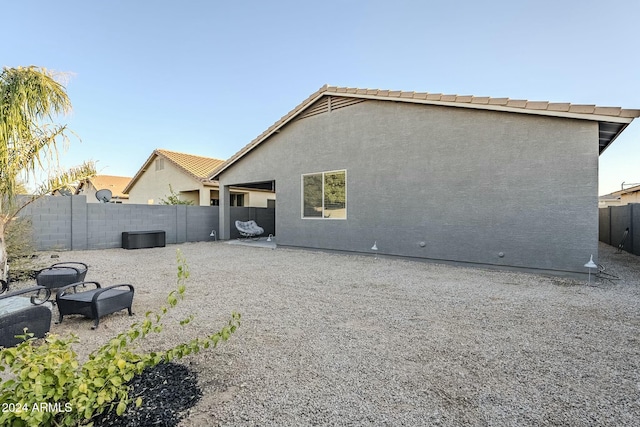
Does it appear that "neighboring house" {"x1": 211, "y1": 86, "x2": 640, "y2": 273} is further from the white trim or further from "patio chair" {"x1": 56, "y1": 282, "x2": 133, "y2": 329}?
"patio chair" {"x1": 56, "y1": 282, "x2": 133, "y2": 329}

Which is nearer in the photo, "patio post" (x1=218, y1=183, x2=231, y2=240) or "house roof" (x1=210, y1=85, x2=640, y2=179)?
"house roof" (x1=210, y1=85, x2=640, y2=179)

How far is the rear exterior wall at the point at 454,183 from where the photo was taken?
256 inches

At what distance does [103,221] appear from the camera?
11656mm

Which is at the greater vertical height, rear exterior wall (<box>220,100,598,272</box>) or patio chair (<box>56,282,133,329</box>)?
rear exterior wall (<box>220,100,598,272</box>)

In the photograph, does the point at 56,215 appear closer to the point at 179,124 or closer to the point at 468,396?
the point at 179,124

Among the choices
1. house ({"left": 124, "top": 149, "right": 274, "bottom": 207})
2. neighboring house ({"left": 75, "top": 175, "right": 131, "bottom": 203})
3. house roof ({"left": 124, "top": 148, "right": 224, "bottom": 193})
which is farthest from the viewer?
neighboring house ({"left": 75, "top": 175, "right": 131, "bottom": 203})

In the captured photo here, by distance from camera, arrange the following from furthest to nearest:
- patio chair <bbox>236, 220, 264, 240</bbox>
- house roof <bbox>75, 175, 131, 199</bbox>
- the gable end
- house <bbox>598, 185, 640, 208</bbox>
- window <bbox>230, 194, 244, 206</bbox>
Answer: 1. house roof <bbox>75, 175, 131, 199</bbox>
2. window <bbox>230, 194, 244, 206</bbox>
3. house <bbox>598, 185, 640, 208</bbox>
4. patio chair <bbox>236, 220, 264, 240</bbox>
5. the gable end

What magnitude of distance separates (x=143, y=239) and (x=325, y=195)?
7440mm

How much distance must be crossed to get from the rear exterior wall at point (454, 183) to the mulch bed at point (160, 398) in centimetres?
705

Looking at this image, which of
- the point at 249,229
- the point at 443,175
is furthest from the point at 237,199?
the point at 443,175

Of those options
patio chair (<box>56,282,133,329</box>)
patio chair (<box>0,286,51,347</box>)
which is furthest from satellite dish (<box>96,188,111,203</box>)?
patio chair (<box>0,286,51,347</box>)

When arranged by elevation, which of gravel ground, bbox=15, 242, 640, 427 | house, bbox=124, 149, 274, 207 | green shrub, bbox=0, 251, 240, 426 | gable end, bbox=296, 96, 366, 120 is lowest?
gravel ground, bbox=15, 242, 640, 427

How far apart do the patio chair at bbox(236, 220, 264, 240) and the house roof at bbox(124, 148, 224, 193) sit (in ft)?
12.9

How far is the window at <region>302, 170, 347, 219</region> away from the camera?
10.0m
